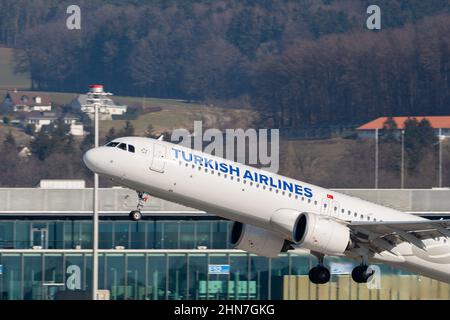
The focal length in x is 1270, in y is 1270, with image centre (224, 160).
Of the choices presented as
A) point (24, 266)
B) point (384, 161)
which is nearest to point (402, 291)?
point (24, 266)

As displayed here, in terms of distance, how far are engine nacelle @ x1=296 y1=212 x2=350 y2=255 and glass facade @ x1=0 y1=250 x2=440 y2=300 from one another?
17152 millimetres

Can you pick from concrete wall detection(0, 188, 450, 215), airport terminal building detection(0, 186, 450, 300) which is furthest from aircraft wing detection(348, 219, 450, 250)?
concrete wall detection(0, 188, 450, 215)

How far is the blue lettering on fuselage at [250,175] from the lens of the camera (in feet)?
132

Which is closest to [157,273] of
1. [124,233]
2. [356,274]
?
[124,233]

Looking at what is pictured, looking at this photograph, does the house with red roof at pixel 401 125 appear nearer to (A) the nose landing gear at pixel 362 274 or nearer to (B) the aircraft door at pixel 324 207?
(B) the aircraft door at pixel 324 207

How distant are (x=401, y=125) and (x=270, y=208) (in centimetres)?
11275

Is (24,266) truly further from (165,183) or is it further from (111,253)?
(165,183)

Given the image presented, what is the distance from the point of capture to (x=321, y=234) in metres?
41.1

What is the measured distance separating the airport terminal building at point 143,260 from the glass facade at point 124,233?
0.16 feet

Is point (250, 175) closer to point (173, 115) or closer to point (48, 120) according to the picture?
point (173, 115)

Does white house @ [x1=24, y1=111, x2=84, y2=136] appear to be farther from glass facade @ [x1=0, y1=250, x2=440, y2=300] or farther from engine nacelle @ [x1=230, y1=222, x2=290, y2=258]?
engine nacelle @ [x1=230, y1=222, x2=290, y2=258]

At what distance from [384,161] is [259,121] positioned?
2295 centimetres

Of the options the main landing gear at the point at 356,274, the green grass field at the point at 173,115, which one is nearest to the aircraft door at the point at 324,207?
the main landing gear at the point at 356,274

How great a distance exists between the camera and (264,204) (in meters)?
41.2
